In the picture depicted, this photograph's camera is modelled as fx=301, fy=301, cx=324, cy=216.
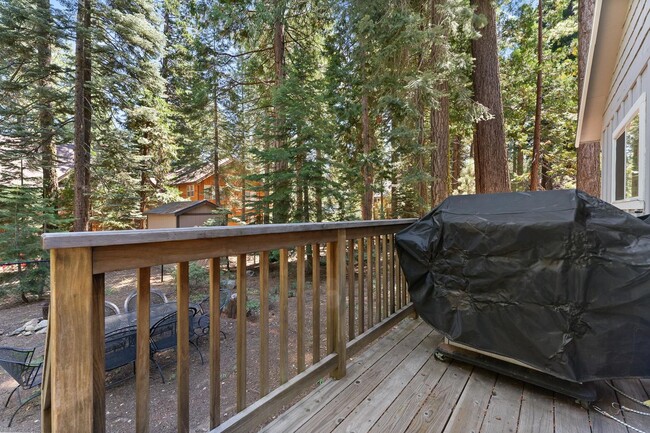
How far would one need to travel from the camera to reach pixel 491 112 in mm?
6004

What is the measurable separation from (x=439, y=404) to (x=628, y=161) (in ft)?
11.8

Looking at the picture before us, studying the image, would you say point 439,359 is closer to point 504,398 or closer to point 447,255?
point 504,398

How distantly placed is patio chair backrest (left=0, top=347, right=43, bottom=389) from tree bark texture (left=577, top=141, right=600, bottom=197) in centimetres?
1004

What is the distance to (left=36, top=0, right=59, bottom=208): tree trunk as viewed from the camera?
26.0 ft

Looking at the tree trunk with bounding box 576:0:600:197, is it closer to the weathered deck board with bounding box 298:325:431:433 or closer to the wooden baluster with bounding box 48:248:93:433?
the weathered deck board with bounding box 298:325:431:433

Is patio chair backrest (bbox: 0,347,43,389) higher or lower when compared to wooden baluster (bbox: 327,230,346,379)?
lower

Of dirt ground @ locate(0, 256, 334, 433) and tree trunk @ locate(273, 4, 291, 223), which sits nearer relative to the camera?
dirt ground @ locate(0, 256, 334, 433)

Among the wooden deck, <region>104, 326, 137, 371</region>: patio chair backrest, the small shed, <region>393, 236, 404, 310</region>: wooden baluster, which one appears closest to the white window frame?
the wooden deck

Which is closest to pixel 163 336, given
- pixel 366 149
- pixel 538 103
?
pixel 366 149

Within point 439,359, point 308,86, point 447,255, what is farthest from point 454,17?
point 439,359

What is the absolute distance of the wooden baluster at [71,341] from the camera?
87 cm

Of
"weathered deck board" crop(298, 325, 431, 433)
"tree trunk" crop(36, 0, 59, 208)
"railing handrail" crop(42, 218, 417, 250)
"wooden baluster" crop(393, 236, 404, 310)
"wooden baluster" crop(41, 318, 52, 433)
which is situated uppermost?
"tree trunk" crop(36, 0, 59, 208)

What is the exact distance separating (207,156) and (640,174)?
14.1 m

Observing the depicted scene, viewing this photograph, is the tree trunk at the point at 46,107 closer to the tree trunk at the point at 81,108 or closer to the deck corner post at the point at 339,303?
the tree trunk at the point at 81,108
